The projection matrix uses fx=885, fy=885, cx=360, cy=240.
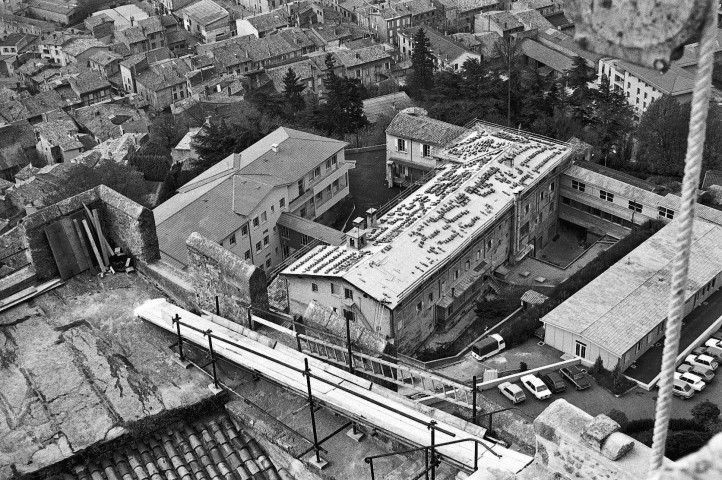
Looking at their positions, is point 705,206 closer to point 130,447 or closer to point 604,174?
point 604,174

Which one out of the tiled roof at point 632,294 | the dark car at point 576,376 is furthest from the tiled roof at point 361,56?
the dark car at point 576,376

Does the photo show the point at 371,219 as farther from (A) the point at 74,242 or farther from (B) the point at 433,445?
(B) the point at 433,445

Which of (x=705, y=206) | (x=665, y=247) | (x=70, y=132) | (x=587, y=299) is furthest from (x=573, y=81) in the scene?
(x=70, y=132)

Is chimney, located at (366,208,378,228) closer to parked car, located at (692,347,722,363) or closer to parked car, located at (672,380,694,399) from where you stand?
parked car, located at (672,380,694,399)

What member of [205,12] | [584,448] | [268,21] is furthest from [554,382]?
[205,12]

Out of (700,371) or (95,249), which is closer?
(95,249)

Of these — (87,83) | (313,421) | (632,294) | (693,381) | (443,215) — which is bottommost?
(87,83)
